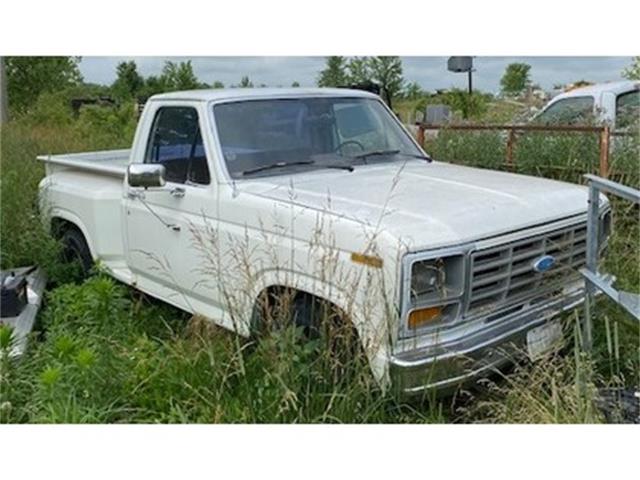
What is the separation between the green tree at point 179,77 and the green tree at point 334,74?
1.15m

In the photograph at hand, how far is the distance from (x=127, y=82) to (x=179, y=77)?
0.89 meters

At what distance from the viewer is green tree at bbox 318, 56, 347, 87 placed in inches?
221

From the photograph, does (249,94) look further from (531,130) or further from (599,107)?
(599,107)

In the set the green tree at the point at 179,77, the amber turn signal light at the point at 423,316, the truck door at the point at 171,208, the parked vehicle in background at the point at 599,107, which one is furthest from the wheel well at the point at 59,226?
the parked vehicle in background at the point at 599,107

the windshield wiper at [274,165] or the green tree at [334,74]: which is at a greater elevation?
the green tree at [334,74]

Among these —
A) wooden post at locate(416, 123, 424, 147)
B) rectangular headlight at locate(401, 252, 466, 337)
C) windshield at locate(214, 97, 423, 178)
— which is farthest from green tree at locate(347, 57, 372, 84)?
rectangular headlight at locate(401, 252, 466, 337)

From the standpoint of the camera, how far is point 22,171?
7125mm

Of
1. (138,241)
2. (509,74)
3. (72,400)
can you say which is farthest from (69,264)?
(509,74)

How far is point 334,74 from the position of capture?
6340 millimetres

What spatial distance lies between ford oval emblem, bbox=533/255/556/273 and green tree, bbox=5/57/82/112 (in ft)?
16.6

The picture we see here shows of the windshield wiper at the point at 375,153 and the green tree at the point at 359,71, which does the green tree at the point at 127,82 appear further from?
the windshield wiper at the point at 375,153

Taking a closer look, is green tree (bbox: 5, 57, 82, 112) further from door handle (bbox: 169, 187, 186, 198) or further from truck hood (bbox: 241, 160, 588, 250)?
truck hood (bbox: 241, 160, 588, 250)

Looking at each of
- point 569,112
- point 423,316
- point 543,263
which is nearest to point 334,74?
point 569,112

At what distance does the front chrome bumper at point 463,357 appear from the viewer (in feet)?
9.62
